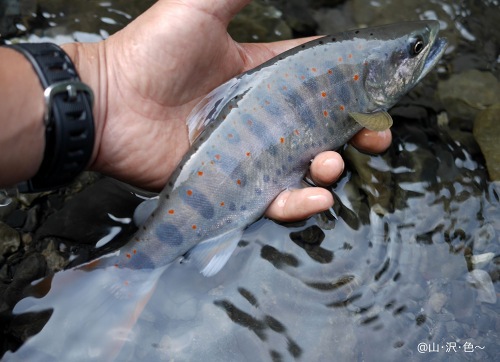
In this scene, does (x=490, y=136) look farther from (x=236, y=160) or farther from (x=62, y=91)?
(x=62, y=91)

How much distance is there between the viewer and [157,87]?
304 centimetres

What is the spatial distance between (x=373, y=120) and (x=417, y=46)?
523mm

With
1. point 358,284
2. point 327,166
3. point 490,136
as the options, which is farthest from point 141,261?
point 490,136

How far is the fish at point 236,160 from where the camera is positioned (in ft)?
8.98

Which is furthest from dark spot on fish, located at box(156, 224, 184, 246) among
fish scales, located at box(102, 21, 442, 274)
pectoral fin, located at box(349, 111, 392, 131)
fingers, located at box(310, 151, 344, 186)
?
pectoral fin, located at box(349, 111, 392, 131)

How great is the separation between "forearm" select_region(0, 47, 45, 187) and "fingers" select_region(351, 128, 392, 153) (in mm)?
1876

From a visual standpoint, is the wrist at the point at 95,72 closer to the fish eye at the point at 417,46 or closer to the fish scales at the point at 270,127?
the fish scales at the point at 270,127

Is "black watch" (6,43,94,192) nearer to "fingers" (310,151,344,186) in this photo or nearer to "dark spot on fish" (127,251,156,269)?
"dark spot on fish" (127,251,156,269)

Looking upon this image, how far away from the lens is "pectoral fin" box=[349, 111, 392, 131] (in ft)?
9.97

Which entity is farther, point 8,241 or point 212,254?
point 8,241

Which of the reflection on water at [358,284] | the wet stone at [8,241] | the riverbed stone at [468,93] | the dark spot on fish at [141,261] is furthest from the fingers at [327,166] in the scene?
the wet stone at [8,241]

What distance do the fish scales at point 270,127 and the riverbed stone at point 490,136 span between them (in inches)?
33.3

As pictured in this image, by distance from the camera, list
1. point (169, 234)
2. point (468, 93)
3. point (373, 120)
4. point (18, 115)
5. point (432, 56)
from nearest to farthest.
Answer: point (18, 115) < point (169, 234) < point (373, 120) < point (432, 56) < point (468, 93)

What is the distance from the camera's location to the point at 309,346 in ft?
9.20
